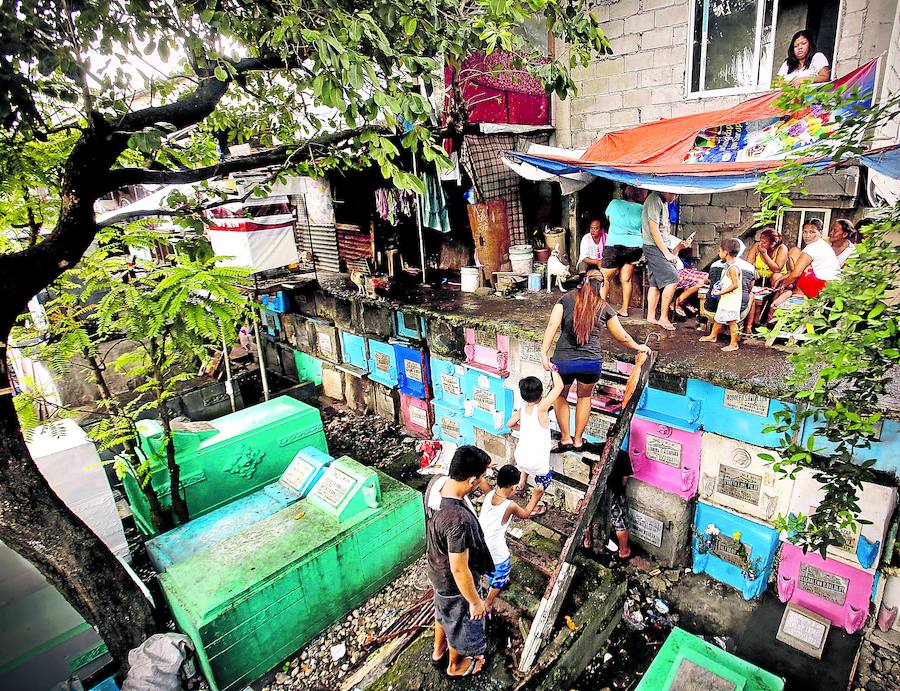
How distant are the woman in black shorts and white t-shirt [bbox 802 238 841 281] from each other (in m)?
2.25

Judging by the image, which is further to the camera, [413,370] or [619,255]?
[413,370]

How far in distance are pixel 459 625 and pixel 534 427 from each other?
1.93 metres

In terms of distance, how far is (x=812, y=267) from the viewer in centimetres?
562

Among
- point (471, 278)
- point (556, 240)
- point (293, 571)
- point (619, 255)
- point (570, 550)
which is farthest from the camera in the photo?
point (471, 278)

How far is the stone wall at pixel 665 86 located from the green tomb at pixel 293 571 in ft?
18.7

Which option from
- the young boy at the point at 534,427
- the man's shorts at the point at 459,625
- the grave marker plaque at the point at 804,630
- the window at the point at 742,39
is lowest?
the grave marker plaque at the point at 804,630

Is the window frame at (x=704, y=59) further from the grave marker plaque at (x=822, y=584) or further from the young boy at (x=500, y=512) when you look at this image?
the young boy at (x=500, y=512)

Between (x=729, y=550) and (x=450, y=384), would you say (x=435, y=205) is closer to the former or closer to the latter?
(x=450, y=384)

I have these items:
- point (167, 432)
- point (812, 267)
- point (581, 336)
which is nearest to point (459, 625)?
point (581, 336)

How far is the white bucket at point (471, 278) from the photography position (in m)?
8.75

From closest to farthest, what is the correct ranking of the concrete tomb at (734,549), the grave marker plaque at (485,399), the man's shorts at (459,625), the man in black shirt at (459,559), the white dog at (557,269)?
the man in black shirt at (459,559) → the man's shorts at (459,625) → the concrete tomb at (734,549) → the grave marker plaque at (485,399) → the white dog at (557,269)

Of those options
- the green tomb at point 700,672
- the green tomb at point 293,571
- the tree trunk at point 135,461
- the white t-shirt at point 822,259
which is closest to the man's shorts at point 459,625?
the green tomb at point 700,672

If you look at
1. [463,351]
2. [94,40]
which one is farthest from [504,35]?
[463,351]

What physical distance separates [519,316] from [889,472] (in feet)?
14.0
